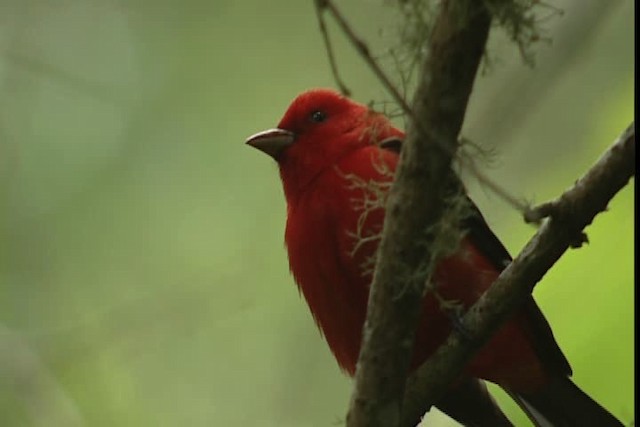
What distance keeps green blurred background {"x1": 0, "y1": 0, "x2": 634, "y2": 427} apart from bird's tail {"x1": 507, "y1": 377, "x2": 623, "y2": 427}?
4.6 inches

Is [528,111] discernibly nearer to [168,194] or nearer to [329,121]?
[329,121]

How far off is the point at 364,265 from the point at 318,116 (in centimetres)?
90

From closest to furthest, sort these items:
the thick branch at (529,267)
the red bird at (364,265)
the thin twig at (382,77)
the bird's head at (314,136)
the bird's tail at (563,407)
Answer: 1. the thin twig at (382,77)
2. the thick branch at (529,267)
3. the red bird at (364,265)
4. the bird's head at (314,136)
5. the bird's tail at (563,407)

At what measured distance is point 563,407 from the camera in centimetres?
432

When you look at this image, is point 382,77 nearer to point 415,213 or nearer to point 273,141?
point 415,213

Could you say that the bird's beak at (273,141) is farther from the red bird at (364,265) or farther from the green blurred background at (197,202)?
the green blurred background at (197,202)

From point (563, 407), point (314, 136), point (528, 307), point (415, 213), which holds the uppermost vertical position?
point (415, 213)

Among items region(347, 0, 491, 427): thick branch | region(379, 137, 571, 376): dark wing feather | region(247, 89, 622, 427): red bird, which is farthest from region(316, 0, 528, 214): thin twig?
region(379, 137, 571, 376): dark wing feather

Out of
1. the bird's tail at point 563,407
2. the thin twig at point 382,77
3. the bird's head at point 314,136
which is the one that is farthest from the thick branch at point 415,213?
the bird's tail at point 563,407

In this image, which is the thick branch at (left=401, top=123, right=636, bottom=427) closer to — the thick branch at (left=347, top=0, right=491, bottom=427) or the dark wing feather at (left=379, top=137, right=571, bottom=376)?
the thick branch at (left=347, top=0, right=491, bottom=427)

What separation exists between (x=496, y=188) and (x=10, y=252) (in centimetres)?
367

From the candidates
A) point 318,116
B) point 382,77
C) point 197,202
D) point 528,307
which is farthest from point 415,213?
point 197,202

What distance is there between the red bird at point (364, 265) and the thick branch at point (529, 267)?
201 millimetres

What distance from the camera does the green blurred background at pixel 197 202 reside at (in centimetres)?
434
